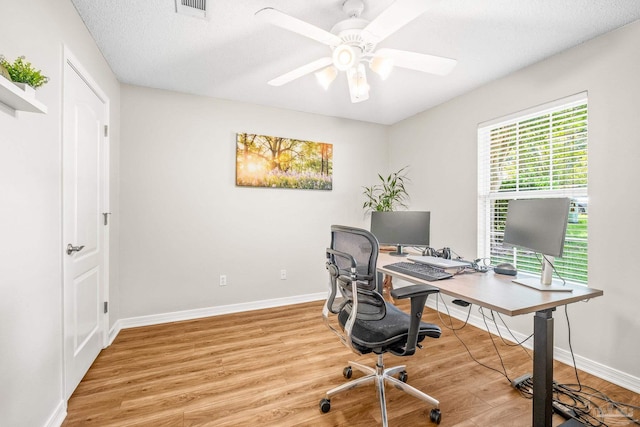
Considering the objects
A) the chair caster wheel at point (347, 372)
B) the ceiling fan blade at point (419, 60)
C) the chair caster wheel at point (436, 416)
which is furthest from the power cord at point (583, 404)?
the ceiling fan blade at point (419, 60)

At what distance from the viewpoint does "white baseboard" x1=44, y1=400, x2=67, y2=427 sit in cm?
151

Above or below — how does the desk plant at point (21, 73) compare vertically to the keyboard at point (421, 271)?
above

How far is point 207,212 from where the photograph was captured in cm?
324

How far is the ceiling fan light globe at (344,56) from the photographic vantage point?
1.64 m

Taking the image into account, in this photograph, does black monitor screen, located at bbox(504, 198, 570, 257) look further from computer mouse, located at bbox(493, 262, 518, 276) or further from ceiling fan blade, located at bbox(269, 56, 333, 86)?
ceiling fan blade, located at bbox(269, 56, 333, 86)

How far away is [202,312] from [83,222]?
163cm

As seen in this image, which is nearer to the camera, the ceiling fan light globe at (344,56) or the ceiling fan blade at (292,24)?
the ceiling fan blade at (292,24)

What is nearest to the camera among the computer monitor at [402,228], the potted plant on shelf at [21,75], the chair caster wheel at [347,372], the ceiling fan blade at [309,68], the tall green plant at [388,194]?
the potted plant on shelf at [21,75]

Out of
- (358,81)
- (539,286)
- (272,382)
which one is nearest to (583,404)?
(539,286)

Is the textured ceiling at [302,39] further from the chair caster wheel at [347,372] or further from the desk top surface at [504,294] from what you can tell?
the chair caster wheel at [347,372]

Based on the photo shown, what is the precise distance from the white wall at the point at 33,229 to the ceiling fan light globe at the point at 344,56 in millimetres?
1496

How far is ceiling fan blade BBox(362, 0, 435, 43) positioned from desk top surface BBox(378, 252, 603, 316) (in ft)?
4.57

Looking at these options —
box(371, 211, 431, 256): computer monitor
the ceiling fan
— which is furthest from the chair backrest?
box(371, 211, 431, 256): computer monitor

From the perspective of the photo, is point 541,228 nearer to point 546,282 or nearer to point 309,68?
point 546,282
